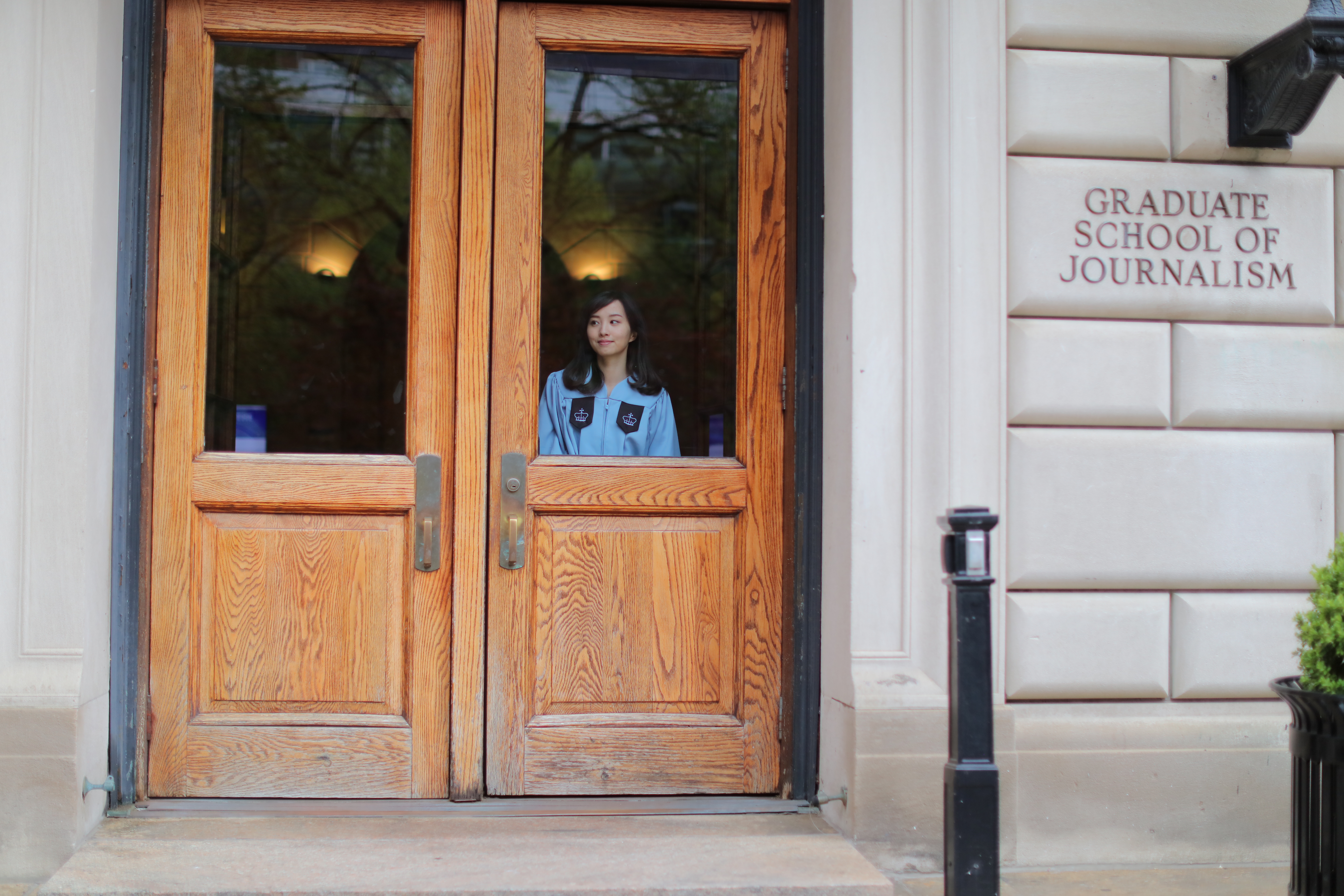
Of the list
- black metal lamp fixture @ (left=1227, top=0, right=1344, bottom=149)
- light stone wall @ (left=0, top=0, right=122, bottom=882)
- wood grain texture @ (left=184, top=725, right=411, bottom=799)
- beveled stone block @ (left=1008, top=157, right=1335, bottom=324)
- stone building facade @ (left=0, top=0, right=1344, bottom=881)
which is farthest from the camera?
wood grain texture @ (left=184, top=725, right=411, bottom=799)

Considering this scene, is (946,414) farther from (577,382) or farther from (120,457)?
(120,457)

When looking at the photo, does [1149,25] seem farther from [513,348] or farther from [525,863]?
[525,863]

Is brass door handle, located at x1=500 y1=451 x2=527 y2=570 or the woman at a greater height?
the woman

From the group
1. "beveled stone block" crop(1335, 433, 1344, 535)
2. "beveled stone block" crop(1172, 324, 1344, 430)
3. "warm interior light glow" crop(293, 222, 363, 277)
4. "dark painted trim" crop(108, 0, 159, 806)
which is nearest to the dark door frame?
"dark painted trim" crop(108, 0, 159, 806)

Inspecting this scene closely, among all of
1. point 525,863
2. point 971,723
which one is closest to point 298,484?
point 525,863

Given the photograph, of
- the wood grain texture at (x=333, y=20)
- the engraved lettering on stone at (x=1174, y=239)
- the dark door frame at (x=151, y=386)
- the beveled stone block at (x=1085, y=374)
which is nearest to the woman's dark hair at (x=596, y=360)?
the dark door frame at (x=151, y=386)

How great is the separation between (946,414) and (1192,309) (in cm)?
103

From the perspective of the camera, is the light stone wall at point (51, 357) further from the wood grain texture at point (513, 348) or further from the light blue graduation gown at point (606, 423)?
the light blue graduation gown at point (606, 423)

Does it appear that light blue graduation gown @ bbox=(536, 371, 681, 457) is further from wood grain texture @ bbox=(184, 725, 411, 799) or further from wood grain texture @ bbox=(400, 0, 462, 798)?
wood grain texture @ bbox=(184, 725, 411, 799)

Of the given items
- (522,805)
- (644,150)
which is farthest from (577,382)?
(522,805)

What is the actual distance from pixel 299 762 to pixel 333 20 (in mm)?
2855

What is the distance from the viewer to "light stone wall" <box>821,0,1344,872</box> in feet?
12.2

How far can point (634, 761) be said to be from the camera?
400 centimetres

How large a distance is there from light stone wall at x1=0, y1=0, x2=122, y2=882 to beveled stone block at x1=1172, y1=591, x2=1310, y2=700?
12.7 feet
